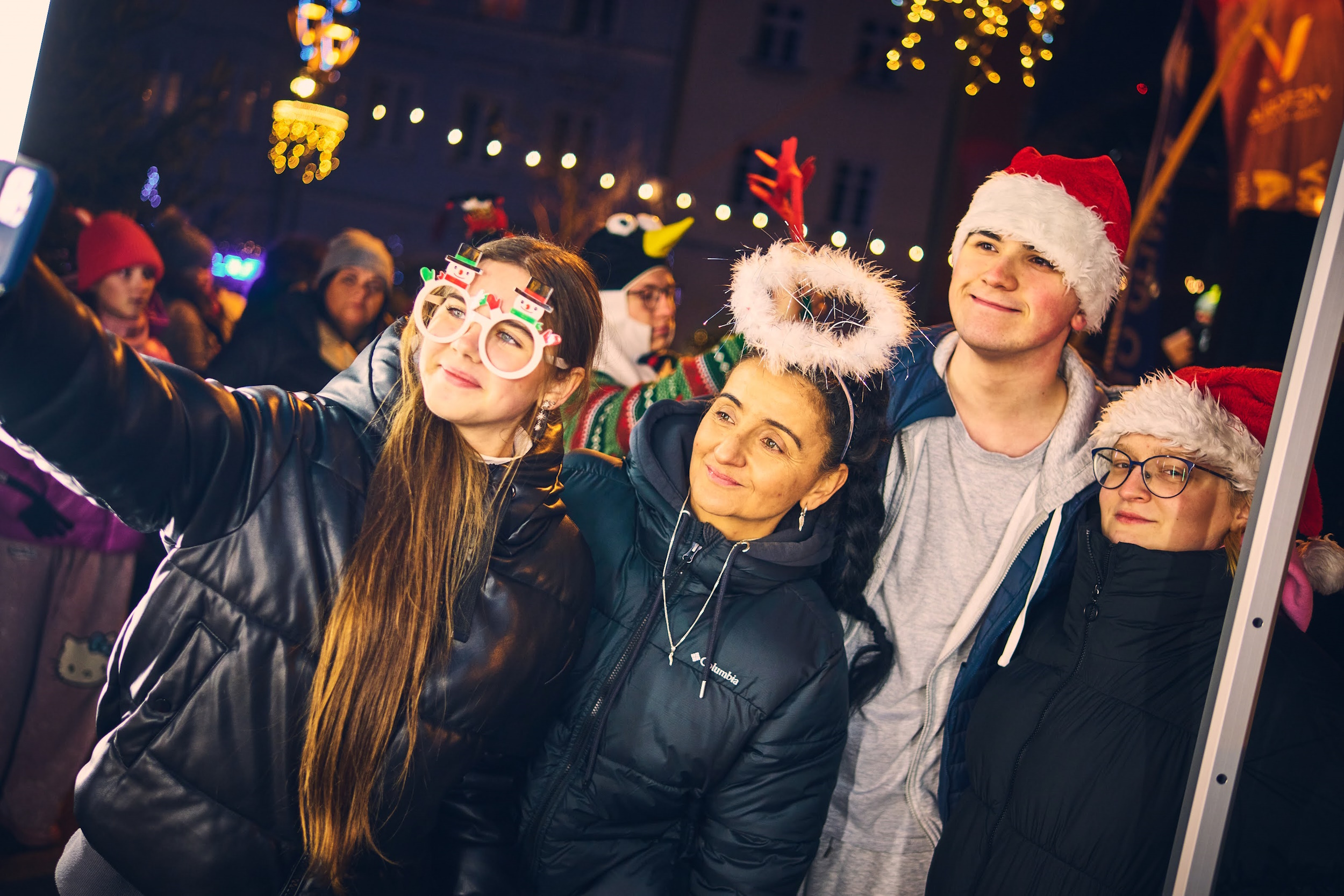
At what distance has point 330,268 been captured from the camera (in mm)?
4168

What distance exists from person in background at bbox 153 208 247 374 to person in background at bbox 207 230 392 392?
31 centimetres

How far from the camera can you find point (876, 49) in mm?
17953

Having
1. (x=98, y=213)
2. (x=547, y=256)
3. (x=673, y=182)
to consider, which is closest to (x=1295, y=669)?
Result: (x=547, y=256)

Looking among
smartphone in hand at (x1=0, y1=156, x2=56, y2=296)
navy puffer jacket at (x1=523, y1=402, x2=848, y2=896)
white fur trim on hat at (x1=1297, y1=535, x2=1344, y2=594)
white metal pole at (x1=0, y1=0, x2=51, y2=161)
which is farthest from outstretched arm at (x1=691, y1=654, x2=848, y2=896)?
white metal pole at (x1=0, y1=0, x2=51, y2=161)

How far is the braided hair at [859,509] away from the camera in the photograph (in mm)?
2297

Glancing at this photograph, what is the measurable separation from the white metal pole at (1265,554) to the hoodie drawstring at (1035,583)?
0.62 meters

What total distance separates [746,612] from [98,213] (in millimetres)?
3972

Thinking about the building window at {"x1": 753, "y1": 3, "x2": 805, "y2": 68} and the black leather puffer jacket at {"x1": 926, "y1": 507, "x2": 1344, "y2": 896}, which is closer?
the black leather puffer jacket at {"x1": 926, "y1": 507, "x2": 1344, "y2": 896}

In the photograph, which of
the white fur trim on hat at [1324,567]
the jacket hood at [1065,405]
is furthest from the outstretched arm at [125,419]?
the white fur trim on hat at [1324,567]

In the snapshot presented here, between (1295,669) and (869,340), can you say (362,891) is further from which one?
(1295,669)

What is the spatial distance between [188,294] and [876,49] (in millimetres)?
16292

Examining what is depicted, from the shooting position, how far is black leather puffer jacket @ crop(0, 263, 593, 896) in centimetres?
156

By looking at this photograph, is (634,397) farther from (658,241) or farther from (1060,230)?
(1060,230)

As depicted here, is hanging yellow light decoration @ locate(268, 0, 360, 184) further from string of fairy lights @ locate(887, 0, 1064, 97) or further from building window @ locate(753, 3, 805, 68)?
building window @ locate(753, 3, 805, 68)
